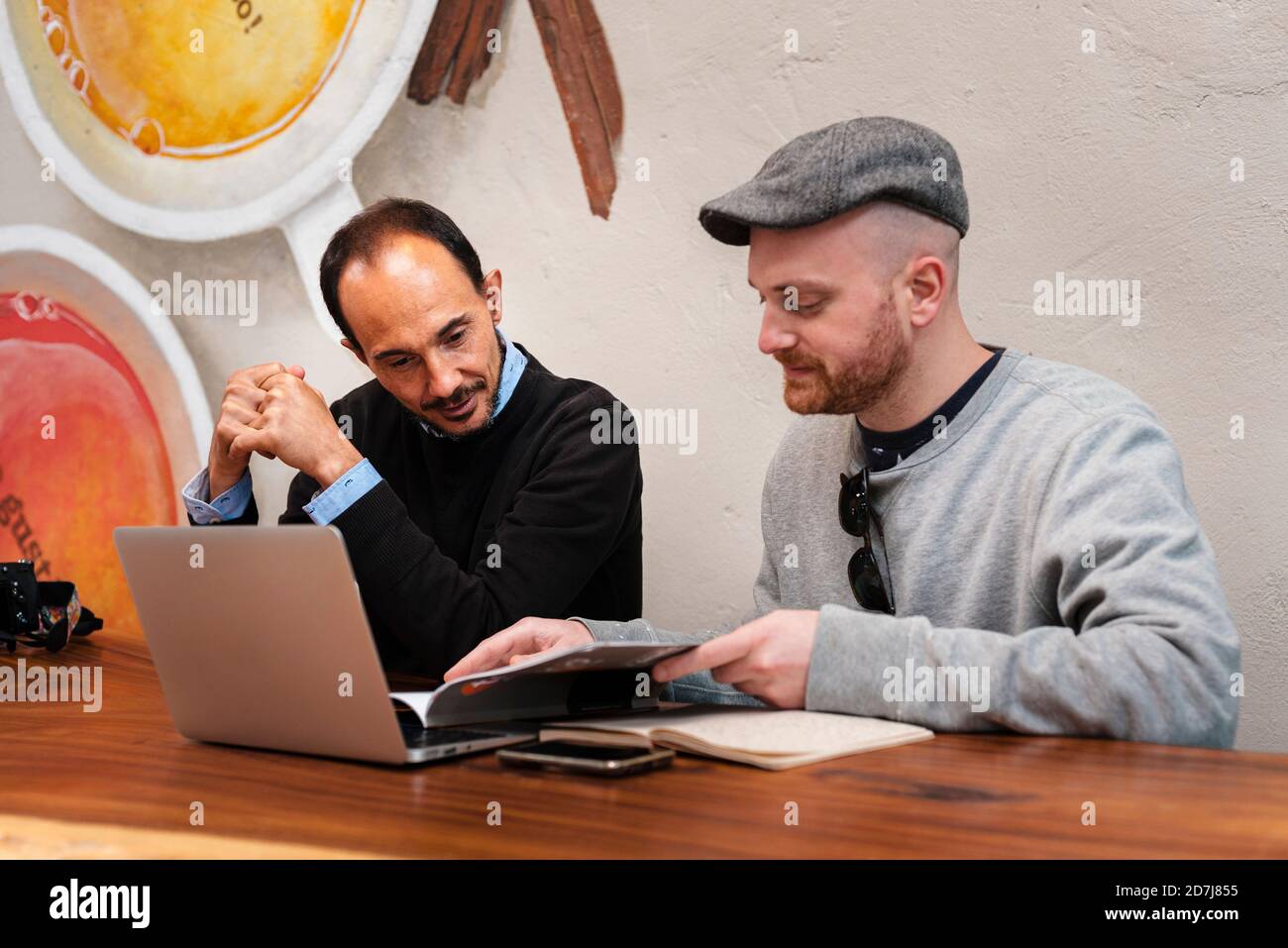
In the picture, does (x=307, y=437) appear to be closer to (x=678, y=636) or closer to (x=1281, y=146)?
(x=678, y=636)

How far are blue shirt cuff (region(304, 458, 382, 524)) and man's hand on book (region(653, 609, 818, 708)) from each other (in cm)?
73

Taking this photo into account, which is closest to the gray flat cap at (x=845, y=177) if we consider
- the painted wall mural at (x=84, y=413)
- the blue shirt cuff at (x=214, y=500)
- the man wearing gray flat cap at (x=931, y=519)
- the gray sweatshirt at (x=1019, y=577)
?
the man wearing gray flat cap at (x=931, y=519)

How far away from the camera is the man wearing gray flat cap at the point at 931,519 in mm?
1112

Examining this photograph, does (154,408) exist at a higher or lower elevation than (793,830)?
higher

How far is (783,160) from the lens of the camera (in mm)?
1454

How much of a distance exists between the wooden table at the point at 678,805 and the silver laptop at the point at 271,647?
0.09ft

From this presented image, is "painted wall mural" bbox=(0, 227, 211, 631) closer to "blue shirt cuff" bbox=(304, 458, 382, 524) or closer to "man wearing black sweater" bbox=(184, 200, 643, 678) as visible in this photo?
"man wearing black sweater" bbox=(184, 200, 643, 678)

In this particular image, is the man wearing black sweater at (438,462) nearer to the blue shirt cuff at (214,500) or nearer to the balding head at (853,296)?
the blue shirt cuff at (214,500)

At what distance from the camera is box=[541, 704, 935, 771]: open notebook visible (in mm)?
981

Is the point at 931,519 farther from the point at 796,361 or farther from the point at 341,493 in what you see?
A: the point at 341,493

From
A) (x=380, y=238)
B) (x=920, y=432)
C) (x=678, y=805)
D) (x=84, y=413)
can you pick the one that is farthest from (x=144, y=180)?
(x=678, y=805)

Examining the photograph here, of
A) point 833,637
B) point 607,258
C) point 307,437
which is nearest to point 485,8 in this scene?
point 607,258

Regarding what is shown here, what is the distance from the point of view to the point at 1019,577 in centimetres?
139

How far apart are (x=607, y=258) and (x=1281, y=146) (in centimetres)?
121
